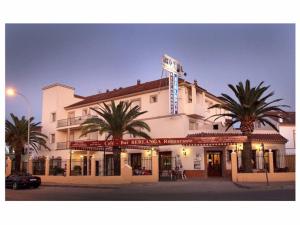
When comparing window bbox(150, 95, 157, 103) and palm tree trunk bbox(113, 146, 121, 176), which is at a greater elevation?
window bbox(150, 95, 157, 103)

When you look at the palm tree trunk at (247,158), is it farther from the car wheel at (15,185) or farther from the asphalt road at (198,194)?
the car wheel at (15,185)

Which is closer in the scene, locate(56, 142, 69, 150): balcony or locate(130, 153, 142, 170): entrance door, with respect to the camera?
locate(130, 153, 142, 170): entrance door

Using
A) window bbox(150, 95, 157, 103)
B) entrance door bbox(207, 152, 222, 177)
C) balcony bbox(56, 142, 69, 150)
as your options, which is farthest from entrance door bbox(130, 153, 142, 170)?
balcony bbox(56, 142, 69, 150)

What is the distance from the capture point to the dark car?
2536 centimetres

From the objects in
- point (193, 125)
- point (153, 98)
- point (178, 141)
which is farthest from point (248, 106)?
point (153, 98)

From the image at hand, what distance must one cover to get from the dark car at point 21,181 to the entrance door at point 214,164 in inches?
524

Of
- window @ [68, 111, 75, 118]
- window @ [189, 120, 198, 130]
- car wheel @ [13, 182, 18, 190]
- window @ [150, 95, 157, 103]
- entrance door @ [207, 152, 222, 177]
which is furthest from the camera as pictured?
window @ [68, 111, 75, 118]

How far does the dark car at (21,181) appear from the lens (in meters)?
25.4

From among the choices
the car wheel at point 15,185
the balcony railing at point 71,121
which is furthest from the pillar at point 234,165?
the balcony railing at point 71,121

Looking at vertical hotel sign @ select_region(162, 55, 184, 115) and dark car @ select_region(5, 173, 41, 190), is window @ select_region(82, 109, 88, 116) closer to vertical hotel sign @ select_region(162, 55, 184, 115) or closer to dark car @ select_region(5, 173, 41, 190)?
vertical hotel sign @ select_region(162, 55, 184, 115)

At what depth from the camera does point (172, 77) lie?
30328mm

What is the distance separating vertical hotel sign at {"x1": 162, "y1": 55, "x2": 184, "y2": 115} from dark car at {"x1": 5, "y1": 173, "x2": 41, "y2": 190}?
38.7ft

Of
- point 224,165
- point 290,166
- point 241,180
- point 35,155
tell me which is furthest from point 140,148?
point 35,155
